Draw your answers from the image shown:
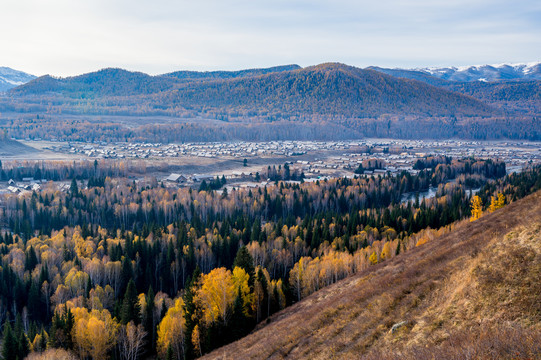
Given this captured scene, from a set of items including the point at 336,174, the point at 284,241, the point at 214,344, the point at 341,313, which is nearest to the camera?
the point at 341,313

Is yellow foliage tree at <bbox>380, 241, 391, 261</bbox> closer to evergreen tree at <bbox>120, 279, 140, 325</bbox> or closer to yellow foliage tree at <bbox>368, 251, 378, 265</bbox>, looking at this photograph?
yellow foliage tree at <bbox>368, 251, 378, 265</bbox>

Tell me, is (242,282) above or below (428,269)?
below

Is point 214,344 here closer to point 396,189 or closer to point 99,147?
point 396,189

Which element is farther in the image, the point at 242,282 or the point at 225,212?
the point at 225,212

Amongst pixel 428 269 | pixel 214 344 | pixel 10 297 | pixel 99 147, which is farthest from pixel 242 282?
pixel 99 147

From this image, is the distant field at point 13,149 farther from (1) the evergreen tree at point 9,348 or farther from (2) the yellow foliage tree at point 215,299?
(2) the yellow foliage tree at point 215,299

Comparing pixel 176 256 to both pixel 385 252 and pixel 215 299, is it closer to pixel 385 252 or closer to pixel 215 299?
pixel 215 299

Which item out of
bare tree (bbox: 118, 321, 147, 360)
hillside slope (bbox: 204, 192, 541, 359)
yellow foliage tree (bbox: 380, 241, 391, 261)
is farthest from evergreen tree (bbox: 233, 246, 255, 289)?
yellow foliage tree (bbox: 380, 241, 391, 261)

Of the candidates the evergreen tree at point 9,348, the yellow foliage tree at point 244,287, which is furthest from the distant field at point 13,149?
the yellow foliage tree at point 244,287
